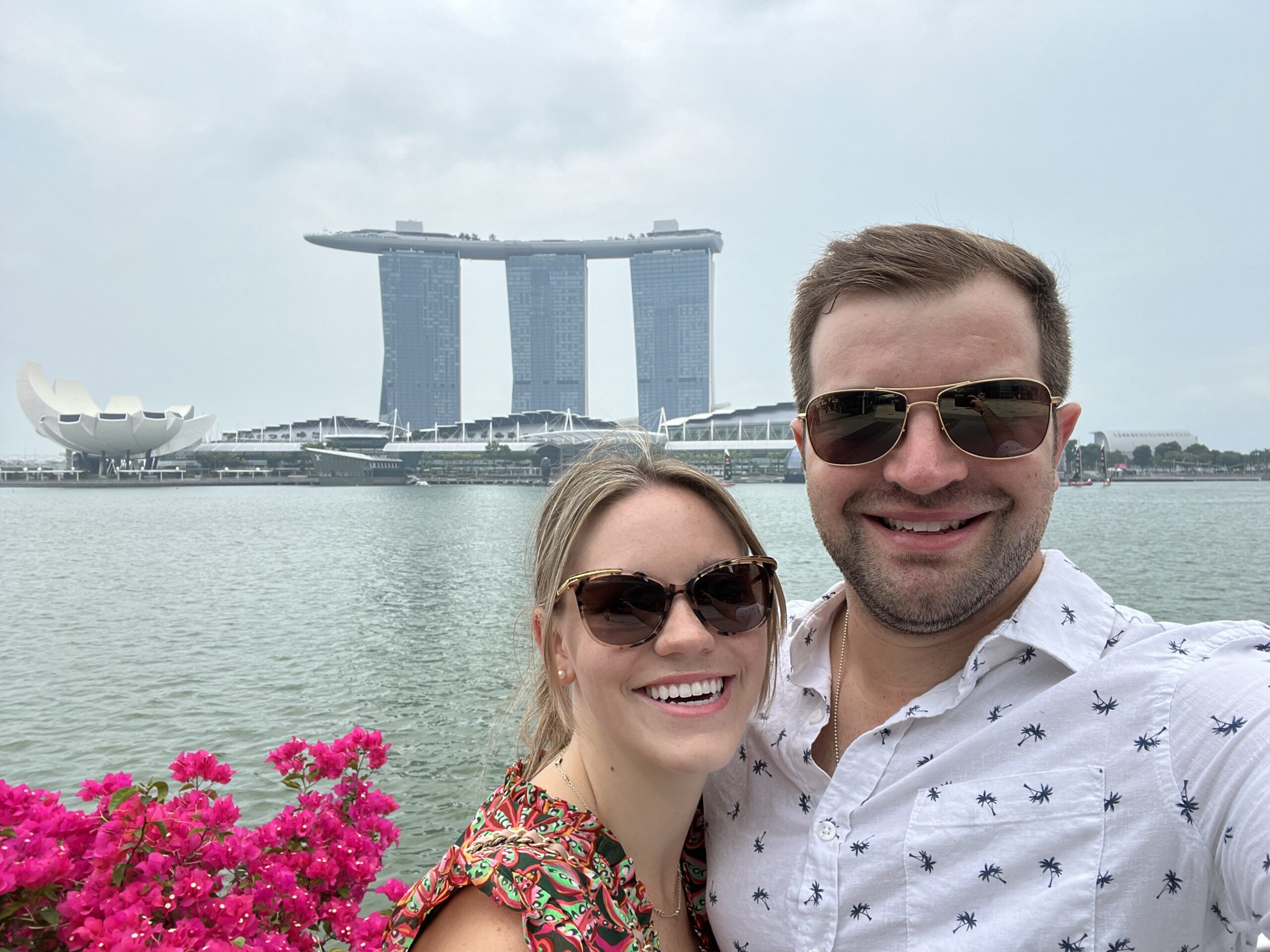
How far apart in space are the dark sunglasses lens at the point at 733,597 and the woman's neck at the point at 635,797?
0.21 m

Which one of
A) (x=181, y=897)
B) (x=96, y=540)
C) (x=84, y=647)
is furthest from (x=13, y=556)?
(x=181, y=897)

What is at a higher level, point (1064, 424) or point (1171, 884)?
point (1064, 424)

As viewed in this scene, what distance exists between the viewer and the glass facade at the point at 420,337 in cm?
10962

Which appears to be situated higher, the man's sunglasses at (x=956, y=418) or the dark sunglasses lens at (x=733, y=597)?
the man's sunglasses at (x=956, y=418)

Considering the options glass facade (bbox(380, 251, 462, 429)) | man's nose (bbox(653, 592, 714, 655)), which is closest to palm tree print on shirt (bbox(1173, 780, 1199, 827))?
man's nose (bbox(653, 592, 714, 655))

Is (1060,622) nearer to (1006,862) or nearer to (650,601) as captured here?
(1006,862)

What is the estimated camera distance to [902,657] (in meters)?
1.29

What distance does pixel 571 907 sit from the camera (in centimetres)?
93

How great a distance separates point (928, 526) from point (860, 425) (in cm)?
17

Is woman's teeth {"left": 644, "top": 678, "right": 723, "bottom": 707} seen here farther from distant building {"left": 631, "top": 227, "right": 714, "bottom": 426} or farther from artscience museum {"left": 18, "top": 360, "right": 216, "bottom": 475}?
distant building {"left": 631, "top": 227, "right": 714, "bottom": 426}

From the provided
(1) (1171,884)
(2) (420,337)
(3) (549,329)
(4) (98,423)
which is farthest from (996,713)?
(3) (549,329)

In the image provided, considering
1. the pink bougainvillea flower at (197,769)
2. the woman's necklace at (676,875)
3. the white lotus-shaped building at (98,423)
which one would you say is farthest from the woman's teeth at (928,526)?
the white lotus-shaped building at (98,423)

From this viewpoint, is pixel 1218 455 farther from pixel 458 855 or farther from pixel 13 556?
pixel 458 855

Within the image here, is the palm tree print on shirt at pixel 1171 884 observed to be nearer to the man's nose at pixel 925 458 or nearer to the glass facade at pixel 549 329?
the man's nose at pixel 925 458
